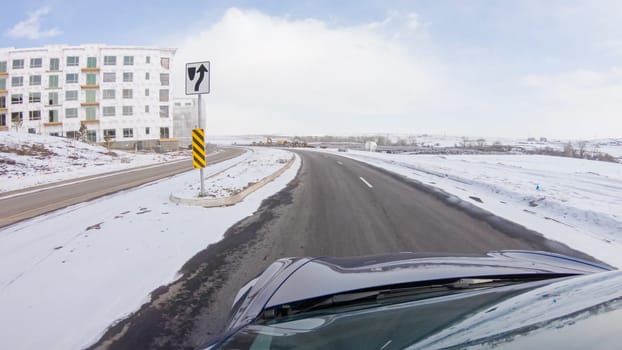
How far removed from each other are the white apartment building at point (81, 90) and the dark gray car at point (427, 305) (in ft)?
174

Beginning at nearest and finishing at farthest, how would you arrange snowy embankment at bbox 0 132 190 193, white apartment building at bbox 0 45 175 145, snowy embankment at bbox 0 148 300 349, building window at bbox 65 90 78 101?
1. snowy embankment at bbox 0 148 300 349
2. snowy embankment at bbox 0 132 190 193
3. white apartment building at bbox 0 45 175 145
4. building window at bbox 65 90 78 101

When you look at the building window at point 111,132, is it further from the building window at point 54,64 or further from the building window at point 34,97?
the building window at point 54,64

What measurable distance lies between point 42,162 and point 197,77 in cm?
1922

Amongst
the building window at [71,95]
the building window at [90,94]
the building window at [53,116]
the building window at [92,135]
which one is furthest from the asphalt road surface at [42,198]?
the building window at [53,116]

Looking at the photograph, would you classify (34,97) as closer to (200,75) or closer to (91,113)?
(91,113)

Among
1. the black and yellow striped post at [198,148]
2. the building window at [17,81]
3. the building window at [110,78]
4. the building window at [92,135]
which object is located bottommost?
the black and yellow striped post at [198,148]

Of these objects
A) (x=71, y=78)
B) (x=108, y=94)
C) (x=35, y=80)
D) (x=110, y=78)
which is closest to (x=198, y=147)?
(x=108, y=94)

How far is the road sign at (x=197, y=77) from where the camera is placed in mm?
7703

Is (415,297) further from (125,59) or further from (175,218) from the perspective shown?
(125,59)

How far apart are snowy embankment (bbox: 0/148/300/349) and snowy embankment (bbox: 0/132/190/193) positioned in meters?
8.63

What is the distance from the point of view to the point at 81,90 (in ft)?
152

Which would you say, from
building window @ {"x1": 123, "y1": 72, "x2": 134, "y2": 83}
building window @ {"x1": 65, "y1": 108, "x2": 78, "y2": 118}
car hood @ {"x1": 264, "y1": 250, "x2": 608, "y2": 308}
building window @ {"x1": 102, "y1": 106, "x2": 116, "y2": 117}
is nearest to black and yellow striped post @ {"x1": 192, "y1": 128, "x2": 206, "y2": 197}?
car hood @ {"x1": 264, "y1": 250, "x2": 608, "y2": 308}

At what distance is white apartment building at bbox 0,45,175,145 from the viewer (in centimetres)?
4594

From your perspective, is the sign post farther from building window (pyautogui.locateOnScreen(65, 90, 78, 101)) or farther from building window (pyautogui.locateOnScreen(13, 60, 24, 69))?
building window (pyautogui.locateOnScreen(13, 60, 24, 69))
